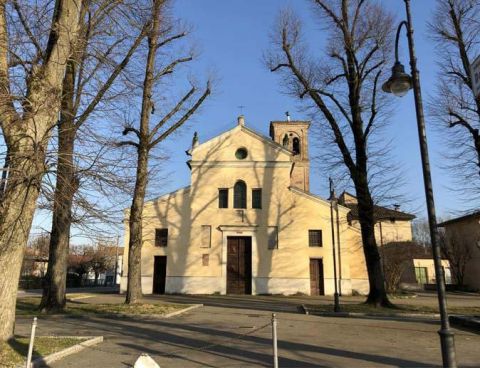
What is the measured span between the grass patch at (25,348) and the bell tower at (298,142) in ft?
144

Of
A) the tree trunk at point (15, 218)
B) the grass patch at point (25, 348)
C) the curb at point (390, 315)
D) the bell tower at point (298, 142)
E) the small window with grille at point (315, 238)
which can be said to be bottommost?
the curb at point (390, 315)

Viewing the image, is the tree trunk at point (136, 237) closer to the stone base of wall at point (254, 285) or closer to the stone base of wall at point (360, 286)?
the stone base of wall at point (254, 285)

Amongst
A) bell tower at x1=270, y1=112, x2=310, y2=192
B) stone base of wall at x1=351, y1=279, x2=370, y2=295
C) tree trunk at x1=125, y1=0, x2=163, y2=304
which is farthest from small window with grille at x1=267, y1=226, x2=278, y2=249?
bell tower at x1=270, y1=112, x2=310, y2=192

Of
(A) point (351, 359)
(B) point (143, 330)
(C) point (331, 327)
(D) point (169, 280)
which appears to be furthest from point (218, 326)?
(D) point (169, 280)

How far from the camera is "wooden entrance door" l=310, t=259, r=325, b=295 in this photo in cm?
3091

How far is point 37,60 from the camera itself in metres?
8.57

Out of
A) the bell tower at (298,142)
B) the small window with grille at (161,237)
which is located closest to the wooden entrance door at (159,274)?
the small window with grille at (161,237)

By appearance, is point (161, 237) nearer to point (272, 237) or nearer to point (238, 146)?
point (272, 237)

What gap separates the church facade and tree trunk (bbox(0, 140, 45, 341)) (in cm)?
2264

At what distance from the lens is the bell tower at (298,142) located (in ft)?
171

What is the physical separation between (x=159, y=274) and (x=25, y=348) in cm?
2355

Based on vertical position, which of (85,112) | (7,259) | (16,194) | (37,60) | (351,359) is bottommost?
(351,359)

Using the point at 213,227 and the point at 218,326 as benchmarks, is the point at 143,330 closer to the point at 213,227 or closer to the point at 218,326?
the point at 218,326

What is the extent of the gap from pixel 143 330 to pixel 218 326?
7.85 ft
